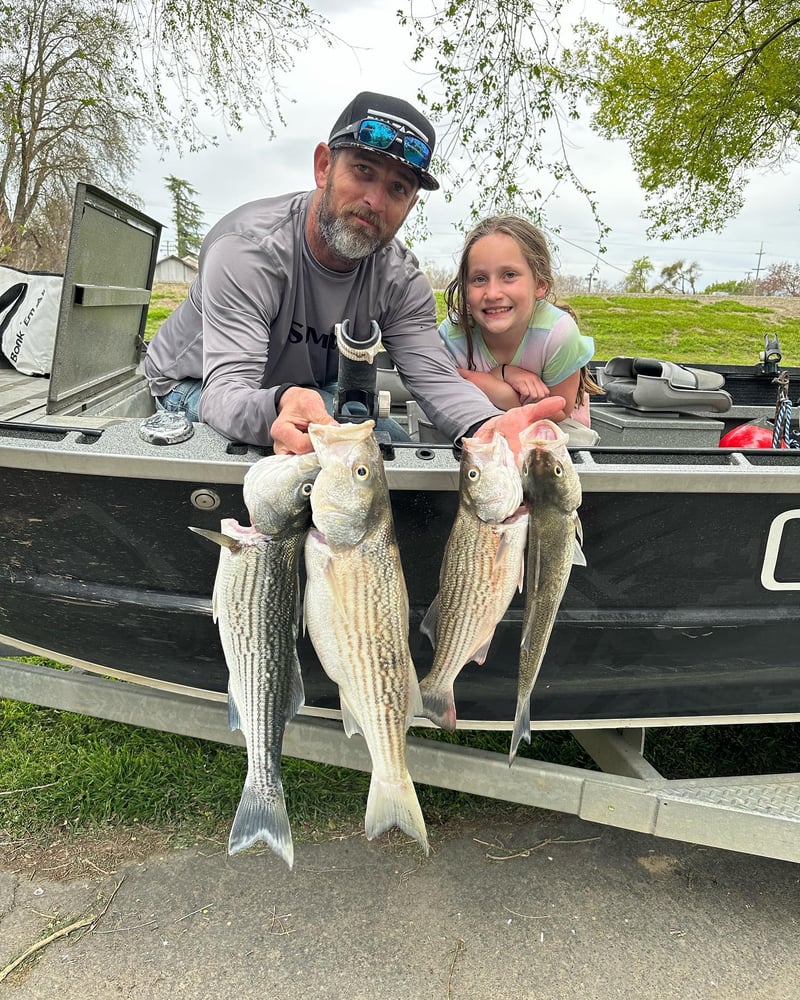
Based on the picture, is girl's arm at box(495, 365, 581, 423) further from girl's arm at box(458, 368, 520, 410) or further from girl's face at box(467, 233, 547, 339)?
girl's face at box(467, 233, 547, 339)

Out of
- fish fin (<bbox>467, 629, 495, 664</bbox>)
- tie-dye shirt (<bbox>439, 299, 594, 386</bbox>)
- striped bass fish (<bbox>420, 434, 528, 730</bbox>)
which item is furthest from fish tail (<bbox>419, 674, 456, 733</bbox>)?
tie-dye shirt (<bbox>439, 299, 594, 386</bbox>)

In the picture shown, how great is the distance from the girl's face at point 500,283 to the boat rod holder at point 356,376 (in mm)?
960

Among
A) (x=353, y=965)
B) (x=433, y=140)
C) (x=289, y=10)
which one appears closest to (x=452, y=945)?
(x=353, y=965)

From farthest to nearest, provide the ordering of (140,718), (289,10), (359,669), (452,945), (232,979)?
(289,10) → (140,718) → (452,945) → (232,979) → (359,669)

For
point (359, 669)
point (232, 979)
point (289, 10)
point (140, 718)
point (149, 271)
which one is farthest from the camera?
point (289, 10)

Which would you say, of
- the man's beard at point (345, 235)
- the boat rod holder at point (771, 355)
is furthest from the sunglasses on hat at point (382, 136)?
the boat rod holder at point (771, 355)

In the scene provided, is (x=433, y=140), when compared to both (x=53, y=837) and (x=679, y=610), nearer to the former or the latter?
(x=679, y=610)

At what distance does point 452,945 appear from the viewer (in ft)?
7.95

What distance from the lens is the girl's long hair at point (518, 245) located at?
305 cm

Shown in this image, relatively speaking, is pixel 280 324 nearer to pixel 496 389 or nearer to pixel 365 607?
pixel 496 389

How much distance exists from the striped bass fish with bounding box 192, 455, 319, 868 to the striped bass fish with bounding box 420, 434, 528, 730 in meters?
0.37

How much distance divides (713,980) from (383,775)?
1.46 m

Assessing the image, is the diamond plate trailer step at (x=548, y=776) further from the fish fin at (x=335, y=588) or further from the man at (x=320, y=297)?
the man at (x=320, y=297)

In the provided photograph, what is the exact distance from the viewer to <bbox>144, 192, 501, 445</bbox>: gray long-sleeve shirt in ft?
7.90
